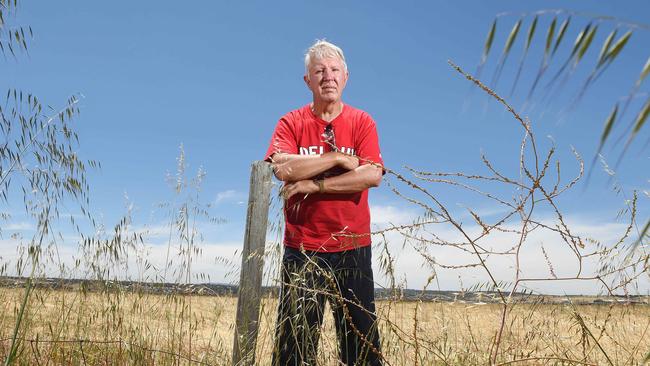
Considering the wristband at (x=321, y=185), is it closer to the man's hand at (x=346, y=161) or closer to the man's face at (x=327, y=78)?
the man's hand at (x=346, y=161)

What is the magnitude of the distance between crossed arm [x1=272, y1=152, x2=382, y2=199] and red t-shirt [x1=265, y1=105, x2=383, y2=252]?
0.34 ft

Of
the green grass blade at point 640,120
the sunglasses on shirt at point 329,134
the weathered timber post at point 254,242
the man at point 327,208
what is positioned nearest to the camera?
the green grass blade at point 640,120

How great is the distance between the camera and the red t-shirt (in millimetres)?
3705

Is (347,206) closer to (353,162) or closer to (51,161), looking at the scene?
(353,162)

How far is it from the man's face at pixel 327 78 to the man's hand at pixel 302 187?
640mm

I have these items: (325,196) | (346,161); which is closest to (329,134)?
(346,161)

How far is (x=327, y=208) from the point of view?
373 cm

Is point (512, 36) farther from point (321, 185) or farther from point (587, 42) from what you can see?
point (321, 185)

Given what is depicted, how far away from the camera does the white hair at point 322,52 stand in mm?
4031

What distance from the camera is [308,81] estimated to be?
416cm

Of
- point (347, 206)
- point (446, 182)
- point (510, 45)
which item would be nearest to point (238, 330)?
point (347, 206)

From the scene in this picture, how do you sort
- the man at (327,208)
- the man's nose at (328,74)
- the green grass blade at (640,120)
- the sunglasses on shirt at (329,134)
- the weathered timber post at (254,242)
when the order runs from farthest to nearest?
the weathered timber post at (254,242), the man's nose at (328,74), the sunglasses on shirt at (329,134), the man at (327,208), the green grass blade at (640,120)

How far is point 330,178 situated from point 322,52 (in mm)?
951

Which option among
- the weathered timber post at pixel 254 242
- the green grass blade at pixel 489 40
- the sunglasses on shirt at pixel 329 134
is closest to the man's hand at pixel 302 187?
the sunglasses on shirt at pixel 329 134
